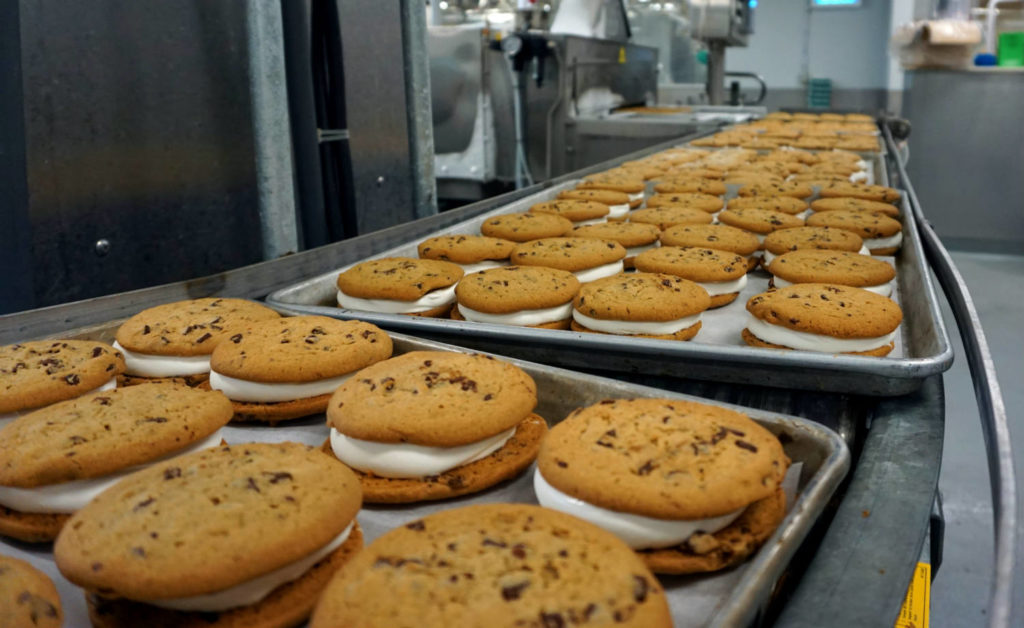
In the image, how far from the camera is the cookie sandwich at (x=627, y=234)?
6.89 ft

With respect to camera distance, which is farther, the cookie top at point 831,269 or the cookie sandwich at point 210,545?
the cookie top at point 831,269

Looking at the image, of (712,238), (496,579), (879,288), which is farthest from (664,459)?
(712,238)

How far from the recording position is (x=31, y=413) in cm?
107

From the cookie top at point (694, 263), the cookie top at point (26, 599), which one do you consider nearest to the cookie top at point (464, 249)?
the cookie top at point (694, 263)

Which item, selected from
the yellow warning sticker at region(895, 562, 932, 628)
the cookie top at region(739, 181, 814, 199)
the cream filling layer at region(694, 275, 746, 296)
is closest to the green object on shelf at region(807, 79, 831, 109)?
the cookie top at region(739, 181, 814, 199)

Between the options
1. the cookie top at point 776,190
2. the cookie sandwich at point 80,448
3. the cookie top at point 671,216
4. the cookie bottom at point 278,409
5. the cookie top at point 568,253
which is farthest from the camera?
the cookie top at point 776,190

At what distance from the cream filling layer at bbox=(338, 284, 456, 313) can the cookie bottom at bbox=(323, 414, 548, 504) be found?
654 millimetres

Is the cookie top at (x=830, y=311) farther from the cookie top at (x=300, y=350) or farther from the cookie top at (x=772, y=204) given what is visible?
the cookie top at (x=772, y=204)

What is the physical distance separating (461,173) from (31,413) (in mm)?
4569

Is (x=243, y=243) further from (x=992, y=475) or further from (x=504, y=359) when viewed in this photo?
(x=992, y=475)

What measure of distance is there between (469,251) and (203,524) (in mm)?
1280

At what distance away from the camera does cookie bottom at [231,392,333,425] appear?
121cm

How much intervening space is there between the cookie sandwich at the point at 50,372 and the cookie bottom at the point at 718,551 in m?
0.90

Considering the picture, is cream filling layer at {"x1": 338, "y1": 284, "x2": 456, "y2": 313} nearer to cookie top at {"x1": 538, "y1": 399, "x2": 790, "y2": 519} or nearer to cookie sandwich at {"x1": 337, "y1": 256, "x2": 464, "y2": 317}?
cookie sandwich at {"x1": 337, "y1": 256, "x2": 464, "y2": 317}
